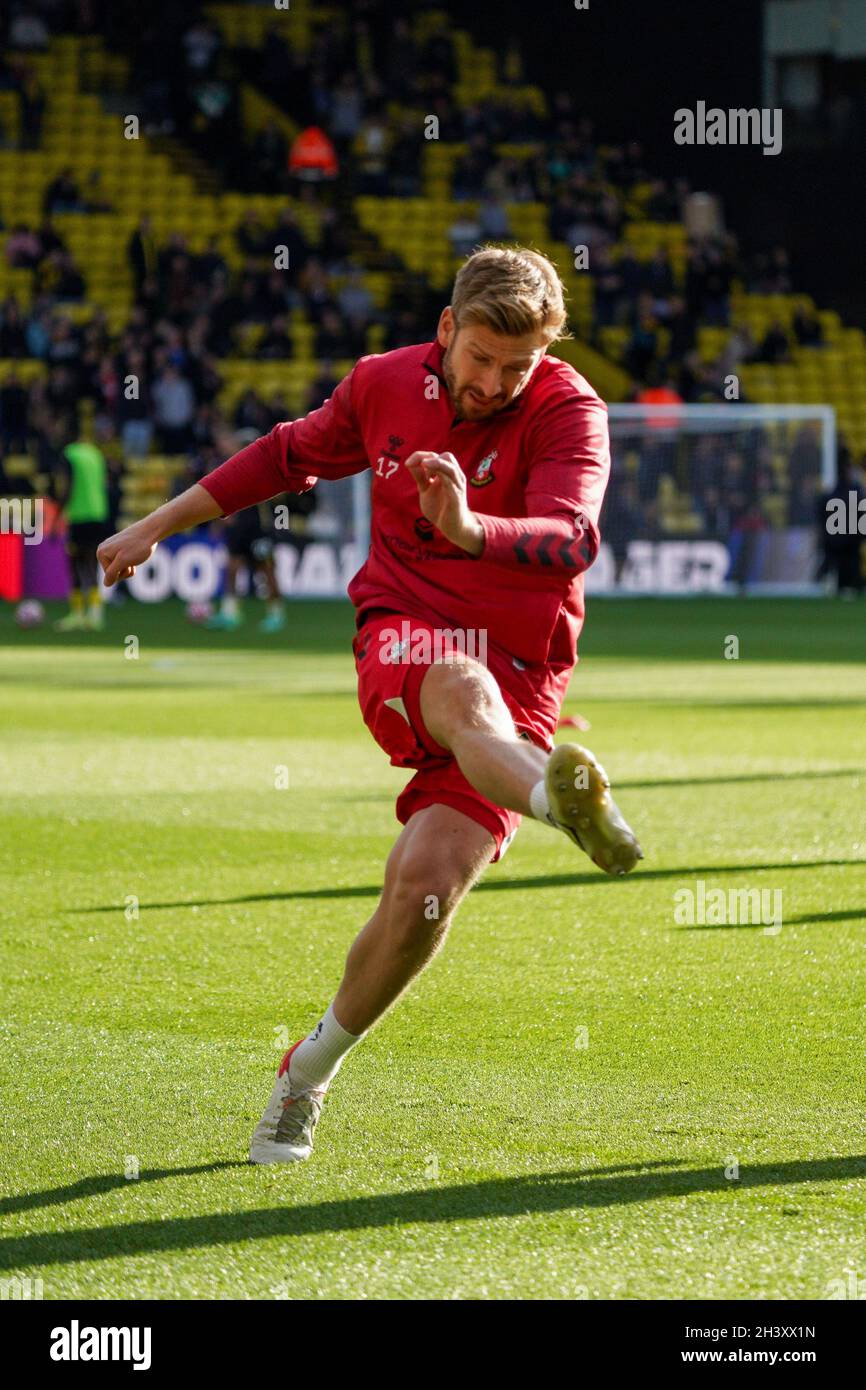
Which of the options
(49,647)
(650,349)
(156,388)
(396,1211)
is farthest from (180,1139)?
(650,349)

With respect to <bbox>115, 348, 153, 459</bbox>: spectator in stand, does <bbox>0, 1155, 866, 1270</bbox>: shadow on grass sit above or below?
below

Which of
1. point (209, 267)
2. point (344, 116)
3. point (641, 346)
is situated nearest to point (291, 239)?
point (209, 267)

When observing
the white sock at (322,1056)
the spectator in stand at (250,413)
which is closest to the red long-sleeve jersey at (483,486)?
the white sock at (322,1056)

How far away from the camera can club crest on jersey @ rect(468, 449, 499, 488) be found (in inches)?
189

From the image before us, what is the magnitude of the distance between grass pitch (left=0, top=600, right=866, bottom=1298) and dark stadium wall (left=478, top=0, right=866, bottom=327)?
84.1ft

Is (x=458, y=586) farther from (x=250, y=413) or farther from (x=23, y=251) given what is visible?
(x=23, y=251)

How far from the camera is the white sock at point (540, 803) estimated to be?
4.15 metres

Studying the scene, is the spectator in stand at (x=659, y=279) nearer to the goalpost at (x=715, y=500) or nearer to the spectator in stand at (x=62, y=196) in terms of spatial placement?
the goalpost at (x=715, y=500)

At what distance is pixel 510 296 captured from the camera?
456 cm

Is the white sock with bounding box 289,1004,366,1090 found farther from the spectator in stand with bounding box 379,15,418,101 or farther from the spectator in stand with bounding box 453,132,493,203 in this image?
the spectator in stand with bounding box 379,15,418,101

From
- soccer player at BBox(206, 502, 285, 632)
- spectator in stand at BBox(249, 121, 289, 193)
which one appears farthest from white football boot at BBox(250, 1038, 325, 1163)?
spectator in stand at BBox(249, 121, 289, 193)

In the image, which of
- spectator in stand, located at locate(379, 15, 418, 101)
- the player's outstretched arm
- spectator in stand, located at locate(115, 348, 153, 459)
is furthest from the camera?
spectator in stand, located at locate(379, 15, 418, 101)

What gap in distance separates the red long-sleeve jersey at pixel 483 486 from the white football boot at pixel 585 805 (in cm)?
53

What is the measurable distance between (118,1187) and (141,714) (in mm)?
Result: 10916
